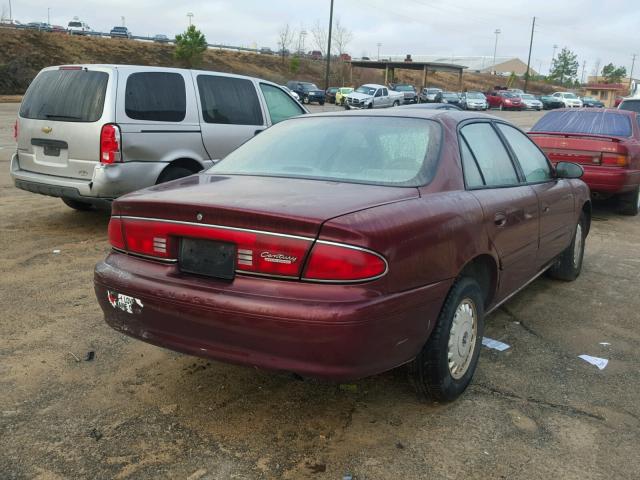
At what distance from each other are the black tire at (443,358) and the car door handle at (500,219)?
45 centimetres

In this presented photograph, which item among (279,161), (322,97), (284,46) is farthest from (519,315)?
(284,46)

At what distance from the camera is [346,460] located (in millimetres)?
2750

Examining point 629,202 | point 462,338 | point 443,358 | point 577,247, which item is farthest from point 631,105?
point 443,358

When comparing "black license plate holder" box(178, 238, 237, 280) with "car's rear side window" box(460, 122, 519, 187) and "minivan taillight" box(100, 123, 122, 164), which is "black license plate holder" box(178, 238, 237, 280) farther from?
"minivan taillight" box(100, 123, 122, 164)

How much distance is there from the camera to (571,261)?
218 inches

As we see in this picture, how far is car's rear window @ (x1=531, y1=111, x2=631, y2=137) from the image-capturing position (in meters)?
8.95

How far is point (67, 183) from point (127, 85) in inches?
46.8

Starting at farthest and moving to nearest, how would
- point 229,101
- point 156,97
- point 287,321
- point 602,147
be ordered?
point 602,147, point 229,101, point 156,97, point 287,321

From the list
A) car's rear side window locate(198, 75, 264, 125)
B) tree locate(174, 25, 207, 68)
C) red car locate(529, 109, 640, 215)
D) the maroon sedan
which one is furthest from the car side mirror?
tree locate(174, 25, 207, 68)

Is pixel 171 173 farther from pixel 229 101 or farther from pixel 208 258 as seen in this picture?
pixel 208 258

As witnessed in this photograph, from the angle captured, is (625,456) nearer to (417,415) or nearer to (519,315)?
(417,415)

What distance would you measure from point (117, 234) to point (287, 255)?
107cm

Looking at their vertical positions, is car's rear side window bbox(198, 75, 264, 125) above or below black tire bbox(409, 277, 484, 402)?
above

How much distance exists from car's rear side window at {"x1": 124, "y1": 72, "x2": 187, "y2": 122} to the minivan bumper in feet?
1.77
